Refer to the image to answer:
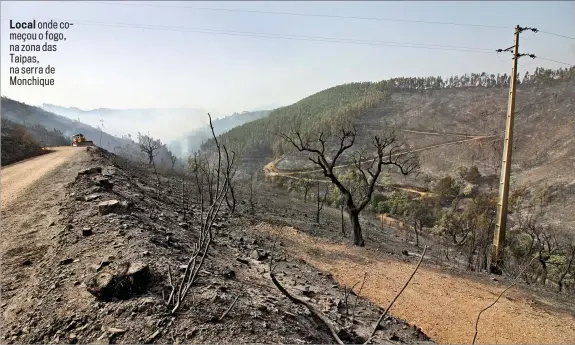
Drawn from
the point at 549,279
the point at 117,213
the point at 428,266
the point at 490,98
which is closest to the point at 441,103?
the point at 490,98

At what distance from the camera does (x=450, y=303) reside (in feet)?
29.3

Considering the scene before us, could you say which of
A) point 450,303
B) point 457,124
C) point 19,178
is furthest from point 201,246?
point 457,124

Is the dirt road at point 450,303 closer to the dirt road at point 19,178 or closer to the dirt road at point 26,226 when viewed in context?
the dirt road at point 26,226

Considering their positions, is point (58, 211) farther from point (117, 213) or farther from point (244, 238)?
point (244, 238)

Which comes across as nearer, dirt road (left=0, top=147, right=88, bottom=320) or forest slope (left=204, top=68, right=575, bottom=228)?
dirt road (left=0, top=147, right=88, bottom=320)

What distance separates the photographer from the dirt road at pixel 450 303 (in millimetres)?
7609

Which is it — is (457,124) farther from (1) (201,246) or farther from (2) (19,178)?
(1) (201,246)

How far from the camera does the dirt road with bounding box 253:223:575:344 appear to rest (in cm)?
761

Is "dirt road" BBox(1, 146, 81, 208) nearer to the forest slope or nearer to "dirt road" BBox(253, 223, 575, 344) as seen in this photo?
"dirt road" BBox(253, 223, 575, 344)

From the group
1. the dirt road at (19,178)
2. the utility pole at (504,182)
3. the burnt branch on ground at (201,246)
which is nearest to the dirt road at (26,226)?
the dirt road at (19,178)

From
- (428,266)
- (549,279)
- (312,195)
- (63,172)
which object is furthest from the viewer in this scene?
(312,195)

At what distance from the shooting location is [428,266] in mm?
11820

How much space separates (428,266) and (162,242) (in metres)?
8.93

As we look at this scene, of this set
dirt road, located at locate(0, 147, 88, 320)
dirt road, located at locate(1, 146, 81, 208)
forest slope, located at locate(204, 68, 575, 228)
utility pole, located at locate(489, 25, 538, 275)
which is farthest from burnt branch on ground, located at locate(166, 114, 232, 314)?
forest slope, located at locate(204, 68, 575, 228)
